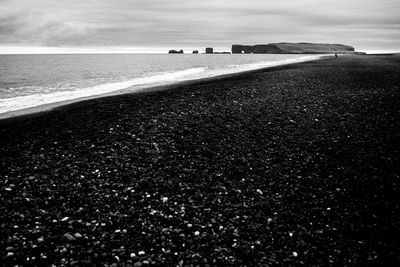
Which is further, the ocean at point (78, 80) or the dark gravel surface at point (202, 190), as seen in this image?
the ocean at point (78, 80)

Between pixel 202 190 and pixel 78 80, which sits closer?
pixel 202 190

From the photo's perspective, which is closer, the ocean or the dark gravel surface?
the dark gravel surface

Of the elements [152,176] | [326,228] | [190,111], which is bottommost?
[326,228]

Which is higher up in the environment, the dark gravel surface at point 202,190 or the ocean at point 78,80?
the ocean at point 78,80

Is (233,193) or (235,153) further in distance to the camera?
(235,153)

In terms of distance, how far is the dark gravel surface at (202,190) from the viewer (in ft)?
16.9

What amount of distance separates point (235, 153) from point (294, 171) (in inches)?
78.0

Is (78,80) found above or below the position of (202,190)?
above

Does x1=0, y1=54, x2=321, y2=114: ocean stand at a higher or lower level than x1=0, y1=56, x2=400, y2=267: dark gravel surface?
higher

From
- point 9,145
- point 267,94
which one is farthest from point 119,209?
point 267,94

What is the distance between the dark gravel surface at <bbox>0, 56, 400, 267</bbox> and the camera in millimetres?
5160

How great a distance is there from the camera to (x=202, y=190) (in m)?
7.15

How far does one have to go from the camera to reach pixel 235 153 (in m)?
9.34

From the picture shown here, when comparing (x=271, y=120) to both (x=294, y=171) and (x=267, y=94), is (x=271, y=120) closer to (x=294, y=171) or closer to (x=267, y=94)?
(x=294, y=171)
